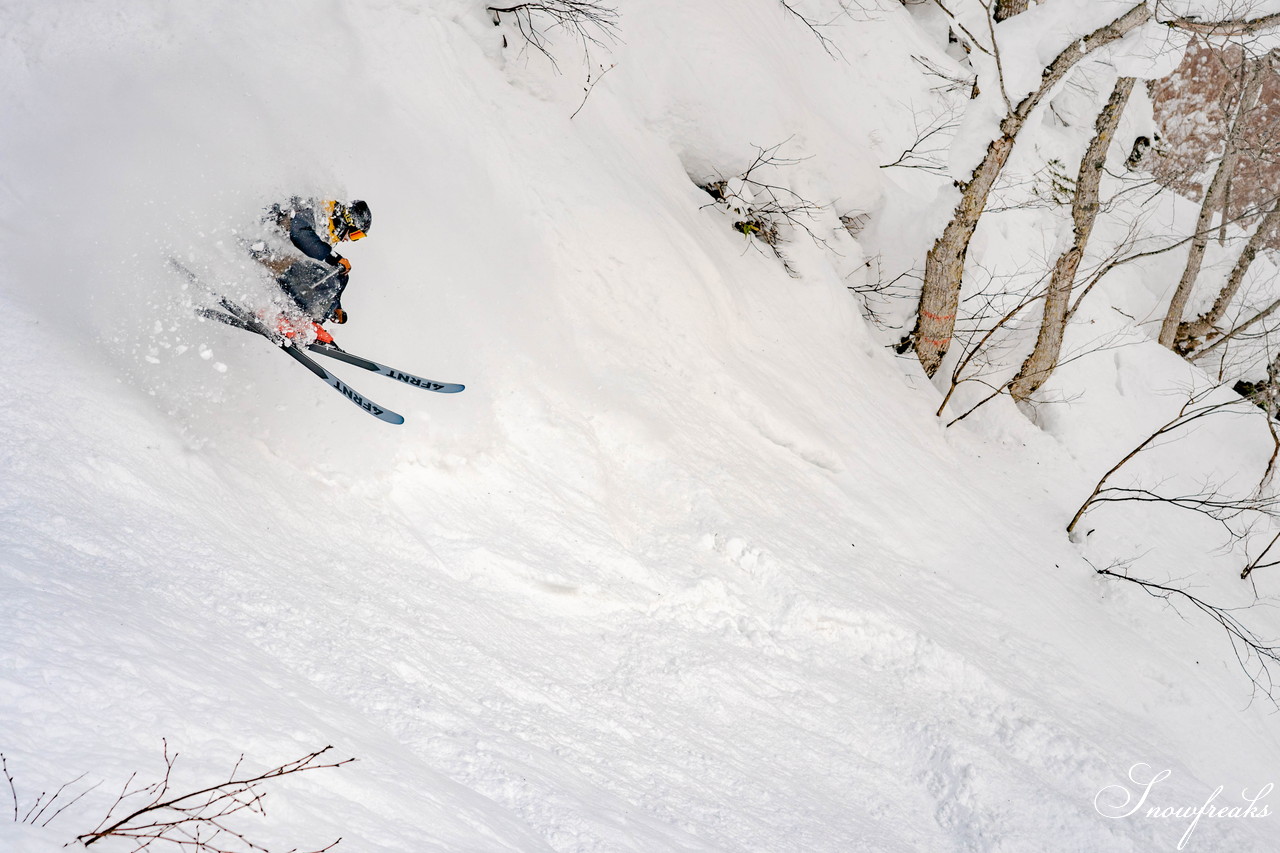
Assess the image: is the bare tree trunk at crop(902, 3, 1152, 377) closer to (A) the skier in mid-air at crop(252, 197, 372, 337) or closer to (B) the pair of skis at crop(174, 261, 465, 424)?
(B) the pair of skis at crop(174, 261, 465, 424)

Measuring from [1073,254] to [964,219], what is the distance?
1.63m

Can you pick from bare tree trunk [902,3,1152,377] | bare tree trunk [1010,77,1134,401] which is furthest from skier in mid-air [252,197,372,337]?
bare tree trunk [1010,77,1134,401]

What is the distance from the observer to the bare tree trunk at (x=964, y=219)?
7.89m

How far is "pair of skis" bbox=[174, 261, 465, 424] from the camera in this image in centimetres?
578

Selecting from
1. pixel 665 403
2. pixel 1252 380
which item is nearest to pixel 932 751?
pixel 665 403

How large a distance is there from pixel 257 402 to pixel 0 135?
2699mm

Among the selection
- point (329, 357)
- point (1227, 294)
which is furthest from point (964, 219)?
point (329, 357)

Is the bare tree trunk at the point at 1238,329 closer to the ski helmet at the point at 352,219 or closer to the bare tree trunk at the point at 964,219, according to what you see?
the bare tree trunk at the point at 964,219

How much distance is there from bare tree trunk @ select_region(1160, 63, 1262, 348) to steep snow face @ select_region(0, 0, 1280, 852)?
466cm

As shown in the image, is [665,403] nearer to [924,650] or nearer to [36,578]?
[924,650]

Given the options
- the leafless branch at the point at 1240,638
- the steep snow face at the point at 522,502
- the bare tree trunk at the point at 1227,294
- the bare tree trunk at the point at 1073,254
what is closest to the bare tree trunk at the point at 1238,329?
the bare tree trunk at the point at 1227,294

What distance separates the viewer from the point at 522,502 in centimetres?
620

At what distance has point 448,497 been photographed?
238 inches

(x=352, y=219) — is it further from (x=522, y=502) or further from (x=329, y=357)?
(x=522, y=502)
